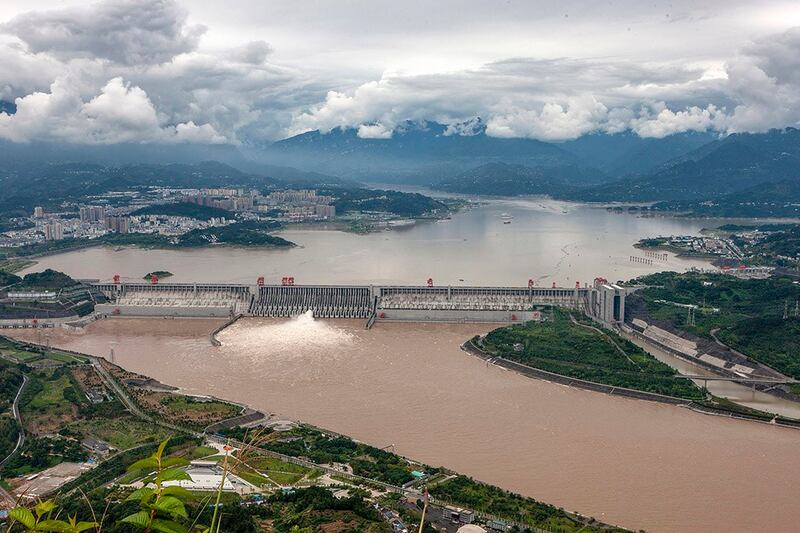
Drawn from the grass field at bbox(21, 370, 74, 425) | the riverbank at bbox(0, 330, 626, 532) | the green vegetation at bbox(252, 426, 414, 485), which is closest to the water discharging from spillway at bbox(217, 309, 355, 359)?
the riverbank at bbox(0, 330, 626, 532)

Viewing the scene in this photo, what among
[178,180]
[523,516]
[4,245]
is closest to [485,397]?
[523,516]

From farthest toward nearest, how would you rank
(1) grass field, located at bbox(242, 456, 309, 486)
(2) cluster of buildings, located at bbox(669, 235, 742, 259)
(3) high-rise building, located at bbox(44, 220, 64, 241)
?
(3) high-rise building, located at bbox(44, 220, 64, 241) → (2) cluster of buildings, located at bbox(669, 235, 742, 259) → (1) grass field, located at bbox(242, 456, 309, 486)

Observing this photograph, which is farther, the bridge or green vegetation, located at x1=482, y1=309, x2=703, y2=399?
the bridge

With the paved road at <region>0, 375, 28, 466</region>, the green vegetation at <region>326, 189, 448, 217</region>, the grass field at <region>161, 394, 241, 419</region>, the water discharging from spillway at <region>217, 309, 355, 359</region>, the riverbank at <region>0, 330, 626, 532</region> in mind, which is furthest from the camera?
the green vegetation at <region>326, 189, 448, 217</region>

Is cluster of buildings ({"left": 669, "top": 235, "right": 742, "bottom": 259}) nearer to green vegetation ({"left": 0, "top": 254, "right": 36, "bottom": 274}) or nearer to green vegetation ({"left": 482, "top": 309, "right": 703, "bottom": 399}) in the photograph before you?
green vegetation ({"left": 482, "top": 309, "right": 703, "bottom": 399})

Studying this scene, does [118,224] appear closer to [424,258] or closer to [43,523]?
[424,258]

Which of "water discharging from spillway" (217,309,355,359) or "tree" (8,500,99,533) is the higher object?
"tree" (8,500,99,533)

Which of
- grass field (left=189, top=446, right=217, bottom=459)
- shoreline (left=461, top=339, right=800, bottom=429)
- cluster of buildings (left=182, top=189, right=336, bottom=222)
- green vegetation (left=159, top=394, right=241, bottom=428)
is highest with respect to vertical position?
cluster of buildings (left=182, top=189, right=336, bottom=222)

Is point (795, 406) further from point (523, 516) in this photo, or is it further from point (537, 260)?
point (537, 260)

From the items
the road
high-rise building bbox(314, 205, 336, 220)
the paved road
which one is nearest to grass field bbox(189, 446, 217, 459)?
the road
